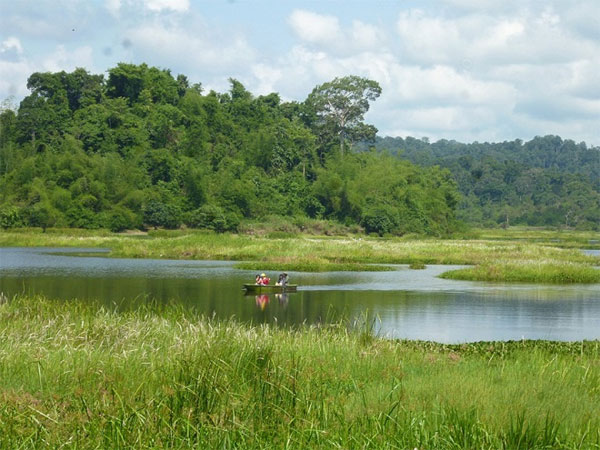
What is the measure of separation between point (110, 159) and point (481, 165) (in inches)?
2891

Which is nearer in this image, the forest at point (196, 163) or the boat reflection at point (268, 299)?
the boat reflection at point (268, 299)

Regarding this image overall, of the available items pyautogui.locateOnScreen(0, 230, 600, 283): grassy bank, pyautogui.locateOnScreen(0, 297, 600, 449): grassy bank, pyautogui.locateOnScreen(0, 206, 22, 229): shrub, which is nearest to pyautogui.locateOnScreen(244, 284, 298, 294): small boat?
pyautogui.locateOnScreen(0, 230, 600, 283): grassy bank

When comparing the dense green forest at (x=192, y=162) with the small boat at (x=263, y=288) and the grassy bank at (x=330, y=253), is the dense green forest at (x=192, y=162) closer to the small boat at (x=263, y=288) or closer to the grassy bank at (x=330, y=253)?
the grassy bank at (x=330, y=253)

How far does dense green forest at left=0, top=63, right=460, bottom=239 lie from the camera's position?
243 ft

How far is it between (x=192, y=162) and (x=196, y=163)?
140 cm

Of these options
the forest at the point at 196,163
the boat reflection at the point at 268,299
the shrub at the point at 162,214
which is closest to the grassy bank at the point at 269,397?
the boat reflection at the point at 268,299

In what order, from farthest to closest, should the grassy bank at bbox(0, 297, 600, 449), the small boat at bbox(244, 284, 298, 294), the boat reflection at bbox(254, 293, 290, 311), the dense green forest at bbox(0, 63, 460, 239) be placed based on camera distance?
the dense green forest at bbox(0, 63, 460, 239) → the small boat at bbox(244, 284, 298, 294) → the boat reflection at bbox(254, 293, 290, 311) → the grassy bank at bbox(0, 297, 600, 449)

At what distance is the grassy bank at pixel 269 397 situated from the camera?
7621 millimetres

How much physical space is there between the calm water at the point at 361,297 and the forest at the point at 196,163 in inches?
1342

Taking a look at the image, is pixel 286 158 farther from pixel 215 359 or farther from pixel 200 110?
pixel 215 359

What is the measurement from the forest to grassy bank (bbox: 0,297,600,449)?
59.5m

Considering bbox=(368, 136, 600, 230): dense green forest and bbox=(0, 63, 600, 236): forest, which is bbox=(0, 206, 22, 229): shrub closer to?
bbox=(0, 63, 600, 236): forest

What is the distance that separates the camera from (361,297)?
1078 inches

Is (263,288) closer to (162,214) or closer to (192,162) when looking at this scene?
(162,214)
